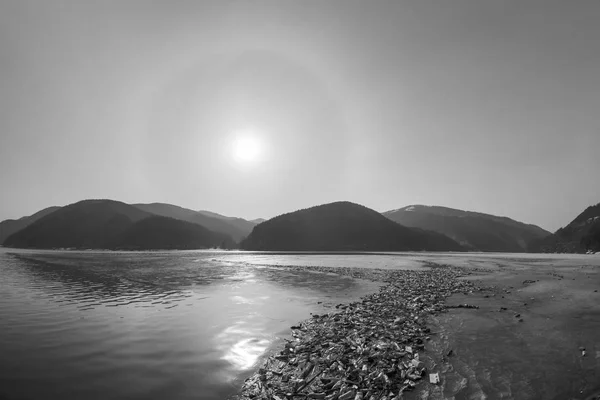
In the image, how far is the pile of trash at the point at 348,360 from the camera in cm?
888

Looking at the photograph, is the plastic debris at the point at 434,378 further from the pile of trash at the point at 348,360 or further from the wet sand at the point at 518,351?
the wet sand at the point at 518,351

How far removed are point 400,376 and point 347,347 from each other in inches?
123

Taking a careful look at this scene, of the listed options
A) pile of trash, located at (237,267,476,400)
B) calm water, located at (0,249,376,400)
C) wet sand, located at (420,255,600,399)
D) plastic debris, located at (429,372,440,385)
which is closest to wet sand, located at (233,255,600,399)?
wet sand, located at (420,255,600,399)

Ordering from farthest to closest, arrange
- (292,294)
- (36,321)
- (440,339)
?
(292,294) < (36,321) < (440,339)

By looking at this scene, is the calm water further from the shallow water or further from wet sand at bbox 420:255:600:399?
wet sand at bbox 420:255:600:399

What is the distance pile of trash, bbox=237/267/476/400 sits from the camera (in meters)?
8.88

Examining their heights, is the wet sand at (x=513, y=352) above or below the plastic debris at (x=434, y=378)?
below

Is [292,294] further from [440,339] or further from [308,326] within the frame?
[440,339]

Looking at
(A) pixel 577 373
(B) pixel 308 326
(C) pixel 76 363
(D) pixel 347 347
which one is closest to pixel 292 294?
(B) pixel 308 326

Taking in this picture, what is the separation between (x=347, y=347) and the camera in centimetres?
1241

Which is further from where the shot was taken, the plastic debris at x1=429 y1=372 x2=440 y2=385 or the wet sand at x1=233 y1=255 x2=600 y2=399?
the plastic debris at x1=429 y1=372 x2=440 y2=385

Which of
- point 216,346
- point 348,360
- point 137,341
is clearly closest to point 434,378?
point 348,360

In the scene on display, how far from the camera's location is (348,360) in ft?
35.9

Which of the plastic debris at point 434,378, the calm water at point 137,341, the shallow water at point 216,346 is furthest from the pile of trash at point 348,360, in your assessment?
the calm water at point 137,341
